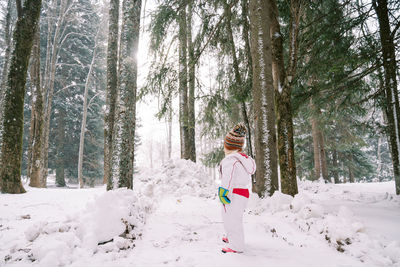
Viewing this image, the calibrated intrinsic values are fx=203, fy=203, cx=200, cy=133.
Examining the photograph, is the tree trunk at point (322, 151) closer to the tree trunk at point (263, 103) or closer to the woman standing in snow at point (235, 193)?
the tree trunk at point (263, 103)

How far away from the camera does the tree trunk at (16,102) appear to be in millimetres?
4684

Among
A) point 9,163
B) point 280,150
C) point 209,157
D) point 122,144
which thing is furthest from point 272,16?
point 209,157

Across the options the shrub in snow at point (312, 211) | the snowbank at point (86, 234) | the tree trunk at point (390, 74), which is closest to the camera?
the snowbank at point (86, 234)

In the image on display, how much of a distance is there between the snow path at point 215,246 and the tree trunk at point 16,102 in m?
3.70

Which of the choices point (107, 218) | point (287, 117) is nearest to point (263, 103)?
point (287, 117)

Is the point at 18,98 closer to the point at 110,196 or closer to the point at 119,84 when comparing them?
the point at 119,84

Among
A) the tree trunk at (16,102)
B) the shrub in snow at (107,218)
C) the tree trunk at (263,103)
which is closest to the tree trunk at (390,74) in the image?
the tree trunk at (263,103)

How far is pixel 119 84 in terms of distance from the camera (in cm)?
396

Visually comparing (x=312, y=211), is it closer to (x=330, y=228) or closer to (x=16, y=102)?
(x=330, y=228)

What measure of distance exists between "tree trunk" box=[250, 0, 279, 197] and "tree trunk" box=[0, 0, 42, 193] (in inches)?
219

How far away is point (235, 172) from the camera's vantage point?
2.54 m

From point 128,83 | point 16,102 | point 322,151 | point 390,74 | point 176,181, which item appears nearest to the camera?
point 128,83

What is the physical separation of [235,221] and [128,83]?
311cm

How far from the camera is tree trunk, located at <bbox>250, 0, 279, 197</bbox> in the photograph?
14.7 feet
